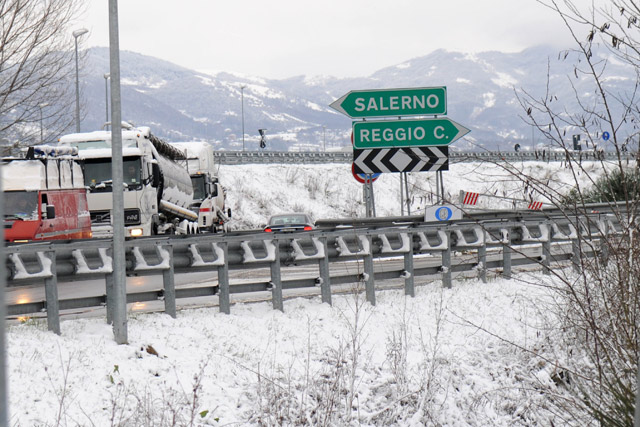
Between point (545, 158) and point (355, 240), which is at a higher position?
point (545, 158)

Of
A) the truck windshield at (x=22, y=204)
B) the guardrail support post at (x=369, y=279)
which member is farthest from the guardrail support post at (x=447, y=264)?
the truck windshield at (x=22, y=204)

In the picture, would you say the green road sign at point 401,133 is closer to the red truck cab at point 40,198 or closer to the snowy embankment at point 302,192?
the red truck cab at point 40,198

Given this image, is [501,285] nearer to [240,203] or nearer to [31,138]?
[31,138]

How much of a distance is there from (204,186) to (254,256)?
2582 cm

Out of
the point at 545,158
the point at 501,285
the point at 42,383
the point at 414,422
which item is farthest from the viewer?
the point at 501,285

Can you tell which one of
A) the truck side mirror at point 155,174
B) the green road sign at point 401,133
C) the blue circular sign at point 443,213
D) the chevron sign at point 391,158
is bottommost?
the blue circular sign at point 443,213

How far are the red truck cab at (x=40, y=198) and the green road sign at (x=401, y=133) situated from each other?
9132mm

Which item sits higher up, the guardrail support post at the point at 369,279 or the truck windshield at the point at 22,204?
the truck windshield at the point at 22,204

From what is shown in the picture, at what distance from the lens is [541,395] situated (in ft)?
33.3

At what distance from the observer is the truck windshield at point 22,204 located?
2061 cm

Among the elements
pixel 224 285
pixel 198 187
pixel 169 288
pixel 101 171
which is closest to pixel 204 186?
pixel 198 187

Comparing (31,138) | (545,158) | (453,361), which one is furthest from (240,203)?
(545,158)

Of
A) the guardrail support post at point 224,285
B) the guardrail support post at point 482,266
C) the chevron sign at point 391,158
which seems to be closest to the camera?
the guardrail support post at point 224,285

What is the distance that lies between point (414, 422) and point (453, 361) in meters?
1.91
